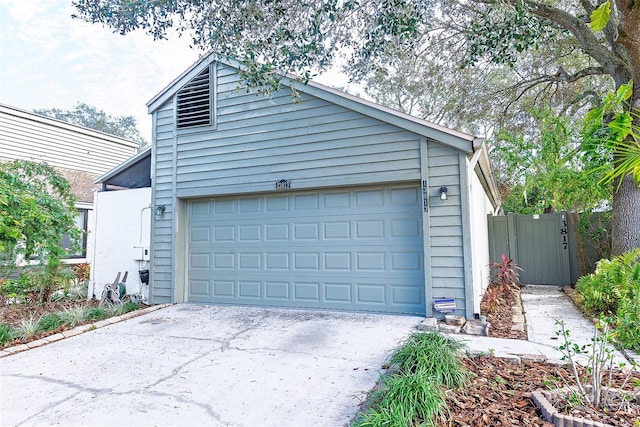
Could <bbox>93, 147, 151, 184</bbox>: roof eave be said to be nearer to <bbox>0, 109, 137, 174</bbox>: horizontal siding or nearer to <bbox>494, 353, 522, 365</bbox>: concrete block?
<bbox>0, 109, 137, 174</bbox>: horizontal siding

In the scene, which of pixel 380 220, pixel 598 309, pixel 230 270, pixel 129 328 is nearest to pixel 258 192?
pixel 230 270

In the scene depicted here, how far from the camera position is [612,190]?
775cm

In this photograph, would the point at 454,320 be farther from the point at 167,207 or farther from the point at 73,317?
the point at 73,317

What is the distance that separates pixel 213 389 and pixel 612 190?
28.1ft

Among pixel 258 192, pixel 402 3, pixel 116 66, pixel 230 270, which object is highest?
pixel 116 66

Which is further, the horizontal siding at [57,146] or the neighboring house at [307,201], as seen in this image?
the horizontal siding at [57,146]

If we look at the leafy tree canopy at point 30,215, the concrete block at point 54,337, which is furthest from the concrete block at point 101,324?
the leafy tree canopy at point 30,215

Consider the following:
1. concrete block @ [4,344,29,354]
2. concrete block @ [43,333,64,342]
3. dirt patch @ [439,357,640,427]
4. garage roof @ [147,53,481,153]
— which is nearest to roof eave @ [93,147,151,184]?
garage roof @ [147,53,481,153]

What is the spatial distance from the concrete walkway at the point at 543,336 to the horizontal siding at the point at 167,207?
5.38m

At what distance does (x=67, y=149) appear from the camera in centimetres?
1227

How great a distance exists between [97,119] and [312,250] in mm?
31776

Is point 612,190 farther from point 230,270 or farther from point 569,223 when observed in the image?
point 230,270

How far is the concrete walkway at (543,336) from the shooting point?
386 cm

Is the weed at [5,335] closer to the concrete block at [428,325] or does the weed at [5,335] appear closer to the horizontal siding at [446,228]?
the concrete block at [428,325]
